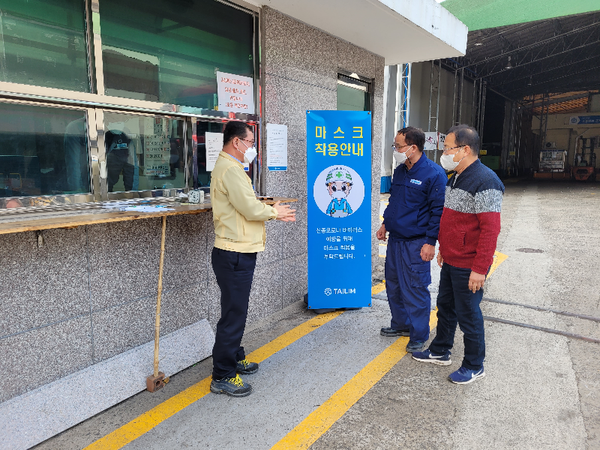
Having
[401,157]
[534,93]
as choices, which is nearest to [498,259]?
[401,157]

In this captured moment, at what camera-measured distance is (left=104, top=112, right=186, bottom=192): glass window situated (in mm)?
2885

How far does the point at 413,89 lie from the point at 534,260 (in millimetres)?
13109

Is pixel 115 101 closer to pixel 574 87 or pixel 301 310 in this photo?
pixel 301 310

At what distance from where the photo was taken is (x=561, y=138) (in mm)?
35781

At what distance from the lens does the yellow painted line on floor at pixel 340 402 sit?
7.63 ft

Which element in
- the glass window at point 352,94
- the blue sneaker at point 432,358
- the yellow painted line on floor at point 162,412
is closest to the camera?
the yellow painted line on floor at point 162,412

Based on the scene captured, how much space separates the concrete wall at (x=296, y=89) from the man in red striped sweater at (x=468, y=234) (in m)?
1.72

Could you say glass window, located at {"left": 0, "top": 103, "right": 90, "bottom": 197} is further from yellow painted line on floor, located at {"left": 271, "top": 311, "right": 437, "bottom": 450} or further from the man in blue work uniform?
the man in blue work uniform

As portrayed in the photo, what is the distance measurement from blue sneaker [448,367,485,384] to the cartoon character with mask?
1776 mm

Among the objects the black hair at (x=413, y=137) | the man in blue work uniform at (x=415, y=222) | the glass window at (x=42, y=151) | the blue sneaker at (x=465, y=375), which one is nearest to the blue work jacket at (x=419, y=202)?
the man in blue work uniform at (x=415, y=222)

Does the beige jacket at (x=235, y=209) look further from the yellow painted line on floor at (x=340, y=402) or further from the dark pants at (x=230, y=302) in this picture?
the yellow painted line on floor at (x=340, y=402)

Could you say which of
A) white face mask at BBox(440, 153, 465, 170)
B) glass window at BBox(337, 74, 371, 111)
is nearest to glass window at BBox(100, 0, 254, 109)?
glass window at BBox(337, 74, 371, 111)

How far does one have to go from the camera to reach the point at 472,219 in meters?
2.74

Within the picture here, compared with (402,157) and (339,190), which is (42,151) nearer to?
(339,190)
